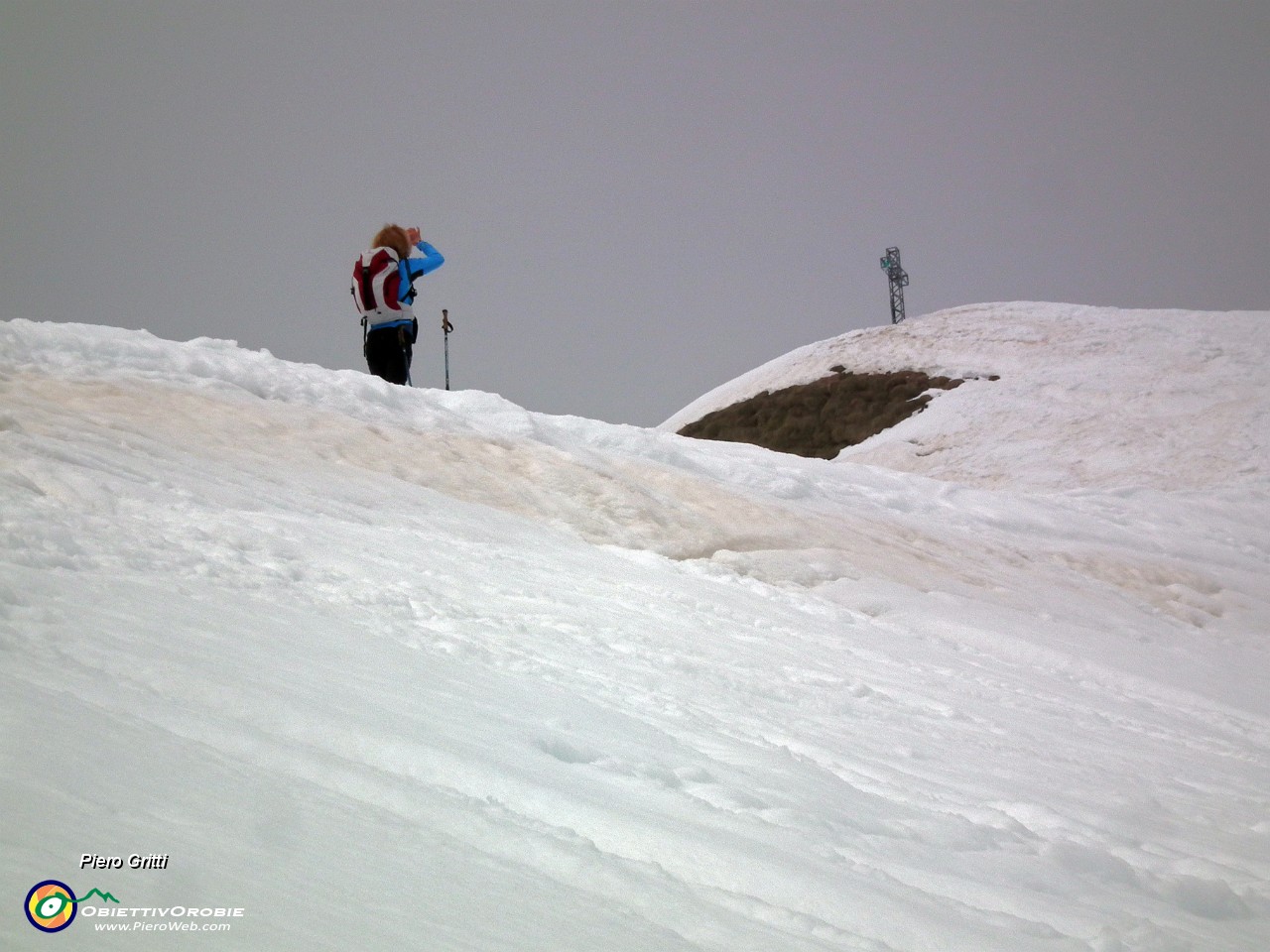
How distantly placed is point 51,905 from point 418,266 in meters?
8.25

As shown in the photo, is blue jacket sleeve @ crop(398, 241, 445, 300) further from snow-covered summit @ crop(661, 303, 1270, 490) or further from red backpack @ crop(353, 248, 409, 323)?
snow-covered summit @ crop(661, 303, 1270, 490)

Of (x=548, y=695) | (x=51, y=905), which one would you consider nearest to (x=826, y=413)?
(x=548, y=695)

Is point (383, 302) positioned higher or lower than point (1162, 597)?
higher

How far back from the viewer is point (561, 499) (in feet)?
25.5

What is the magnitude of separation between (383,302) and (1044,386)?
66.6 feet

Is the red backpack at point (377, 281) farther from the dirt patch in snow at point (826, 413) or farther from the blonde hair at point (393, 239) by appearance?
the dirt patch in snow at point (826, 413)

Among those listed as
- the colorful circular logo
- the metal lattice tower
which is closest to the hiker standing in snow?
the colorful circular logo

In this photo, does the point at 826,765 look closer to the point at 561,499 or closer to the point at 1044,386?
the point at 561,499

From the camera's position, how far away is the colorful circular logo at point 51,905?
1.22m

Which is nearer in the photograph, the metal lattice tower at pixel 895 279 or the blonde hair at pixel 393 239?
the blonde hair at pixel 393 239

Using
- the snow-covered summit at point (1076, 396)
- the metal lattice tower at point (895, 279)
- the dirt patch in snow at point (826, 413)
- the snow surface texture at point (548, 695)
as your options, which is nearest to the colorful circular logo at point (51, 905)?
the snow surface texture at point (548, 695)

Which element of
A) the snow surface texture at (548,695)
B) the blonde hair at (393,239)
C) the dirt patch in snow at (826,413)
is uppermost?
the blonde hair at (393,239)

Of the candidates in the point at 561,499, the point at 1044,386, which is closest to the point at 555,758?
the point at 561,499

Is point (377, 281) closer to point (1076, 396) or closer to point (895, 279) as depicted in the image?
point (1076, 396)
